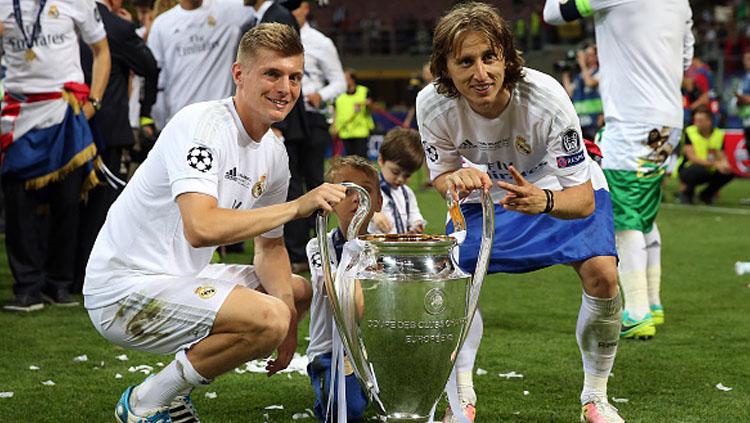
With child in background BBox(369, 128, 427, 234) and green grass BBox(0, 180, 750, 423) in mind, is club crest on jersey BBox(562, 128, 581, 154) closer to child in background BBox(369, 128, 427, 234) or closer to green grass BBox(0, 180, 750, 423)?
green grass BBox(0, 180, 750, 423)

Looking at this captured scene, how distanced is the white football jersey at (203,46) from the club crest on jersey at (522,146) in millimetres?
3611

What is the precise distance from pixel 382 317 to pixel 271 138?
0.82 m

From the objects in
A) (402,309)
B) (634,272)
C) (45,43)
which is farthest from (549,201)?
(45,43)

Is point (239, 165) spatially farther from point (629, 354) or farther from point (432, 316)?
point (629, 354)

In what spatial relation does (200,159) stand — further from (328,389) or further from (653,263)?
(653,263)

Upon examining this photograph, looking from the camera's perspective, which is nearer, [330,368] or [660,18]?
[330,368]

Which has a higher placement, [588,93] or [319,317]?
[319,317]

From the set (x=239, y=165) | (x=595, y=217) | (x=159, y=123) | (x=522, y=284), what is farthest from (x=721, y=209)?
(x=239, y=165)

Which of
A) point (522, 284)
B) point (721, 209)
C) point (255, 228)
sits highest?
point (255, 228)

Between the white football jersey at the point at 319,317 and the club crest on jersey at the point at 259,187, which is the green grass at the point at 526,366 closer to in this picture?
the white football jersey at the point at 319,317

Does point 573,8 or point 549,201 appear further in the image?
point 573,8

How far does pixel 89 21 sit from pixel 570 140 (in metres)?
3.44

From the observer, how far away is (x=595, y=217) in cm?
396

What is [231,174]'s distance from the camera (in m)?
3.41
